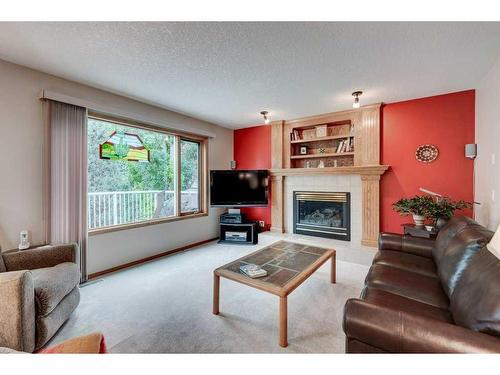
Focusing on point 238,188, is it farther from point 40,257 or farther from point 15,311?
point 15,311

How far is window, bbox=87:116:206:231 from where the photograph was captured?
3.10 m

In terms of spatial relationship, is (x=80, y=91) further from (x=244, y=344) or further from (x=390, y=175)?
(x=390, y=175)

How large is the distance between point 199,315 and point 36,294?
1.19 metres

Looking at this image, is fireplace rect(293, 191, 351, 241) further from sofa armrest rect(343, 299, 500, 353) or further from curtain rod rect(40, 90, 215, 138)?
sofa armrest rect(343, 299, 500, 353)

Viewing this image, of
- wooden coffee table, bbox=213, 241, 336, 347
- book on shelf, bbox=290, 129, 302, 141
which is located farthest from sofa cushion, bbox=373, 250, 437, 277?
book on shelf, bbox=290, 129, 302, 141

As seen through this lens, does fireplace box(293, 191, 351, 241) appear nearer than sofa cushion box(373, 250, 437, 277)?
No

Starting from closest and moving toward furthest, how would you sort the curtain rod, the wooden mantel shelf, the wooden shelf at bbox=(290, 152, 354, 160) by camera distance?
the curtain rod < the wooden mantel shelf < the wooden shelf at bbox=(290, 152, 354, 160)

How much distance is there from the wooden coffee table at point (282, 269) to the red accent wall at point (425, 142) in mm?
1669

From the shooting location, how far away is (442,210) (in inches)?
106

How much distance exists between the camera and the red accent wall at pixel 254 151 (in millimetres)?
4633

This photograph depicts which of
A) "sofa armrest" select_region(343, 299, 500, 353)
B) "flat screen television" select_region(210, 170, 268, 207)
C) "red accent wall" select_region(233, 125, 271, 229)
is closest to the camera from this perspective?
"sofa armrest" select_region(343, 299, 500, 353)

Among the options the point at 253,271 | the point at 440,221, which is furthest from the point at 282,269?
the point at 440,221
